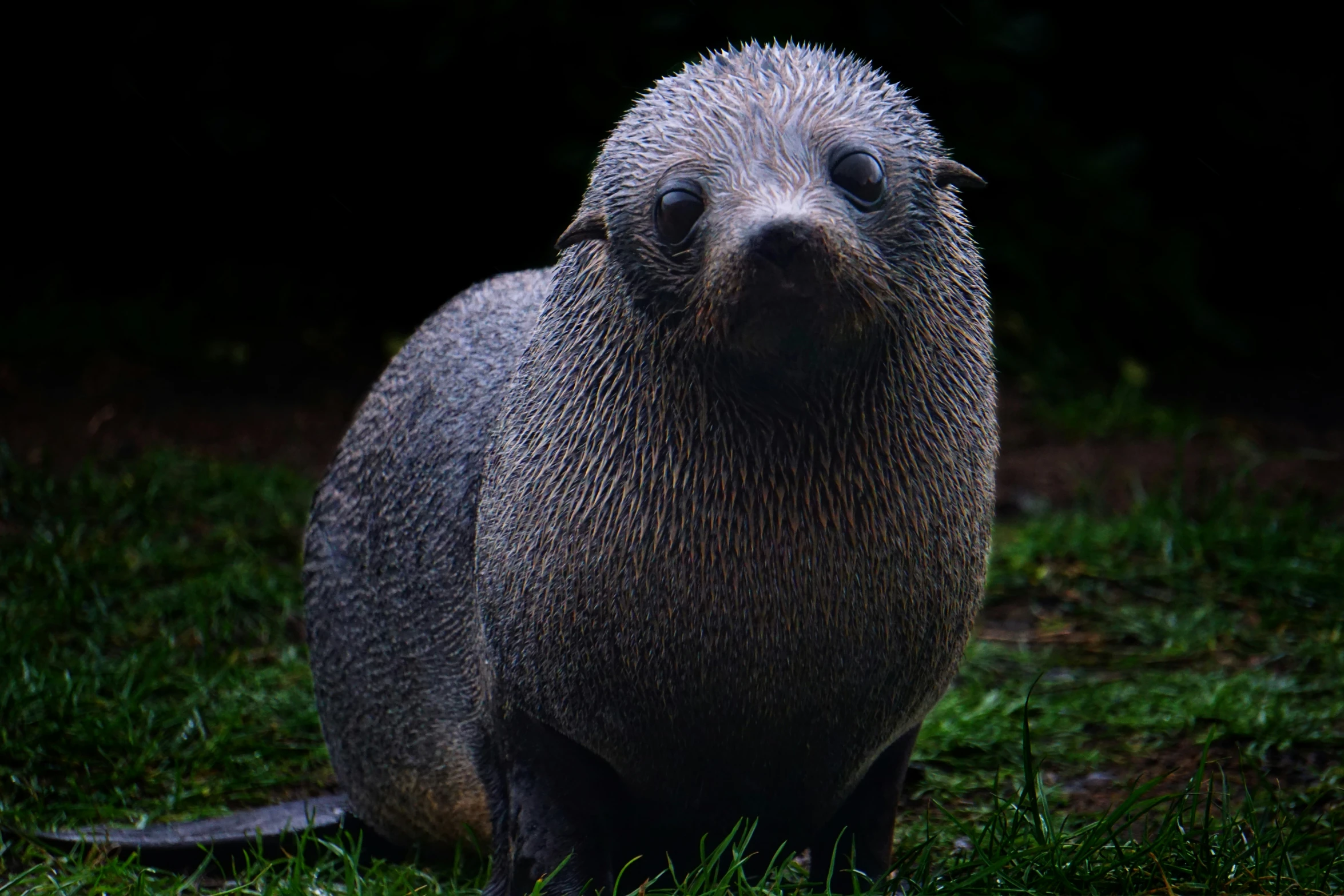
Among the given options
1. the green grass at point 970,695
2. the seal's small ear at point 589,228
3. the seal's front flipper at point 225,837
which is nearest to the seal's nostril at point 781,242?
the seal's small ear at point 589,228

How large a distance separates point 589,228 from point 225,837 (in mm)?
1596

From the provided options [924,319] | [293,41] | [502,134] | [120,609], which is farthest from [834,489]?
[293,41]

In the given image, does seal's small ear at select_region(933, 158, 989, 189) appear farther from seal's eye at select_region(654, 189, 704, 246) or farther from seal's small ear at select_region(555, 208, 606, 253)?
seal's small ear at select_region(555, 208, 606, 253)

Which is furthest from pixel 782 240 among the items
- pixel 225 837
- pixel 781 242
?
pixel 225 837

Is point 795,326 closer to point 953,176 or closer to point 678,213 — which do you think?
point 678,213

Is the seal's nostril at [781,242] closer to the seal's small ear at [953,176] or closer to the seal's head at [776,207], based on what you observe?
the seal's head at [776,207]

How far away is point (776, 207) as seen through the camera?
208 centimetres

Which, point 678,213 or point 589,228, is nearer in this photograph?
point 678,213

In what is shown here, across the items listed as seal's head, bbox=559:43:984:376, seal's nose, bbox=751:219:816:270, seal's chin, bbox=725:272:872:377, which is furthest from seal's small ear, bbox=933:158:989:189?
seal's nose, bbox=751:219:816:270

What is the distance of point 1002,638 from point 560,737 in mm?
2529

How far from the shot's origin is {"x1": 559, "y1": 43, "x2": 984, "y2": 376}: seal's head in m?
2.10

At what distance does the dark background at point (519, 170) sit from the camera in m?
6.54

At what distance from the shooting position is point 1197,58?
23.9 ft

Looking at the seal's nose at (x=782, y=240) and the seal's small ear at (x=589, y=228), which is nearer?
the seal's nose at (x=782, y=240)
